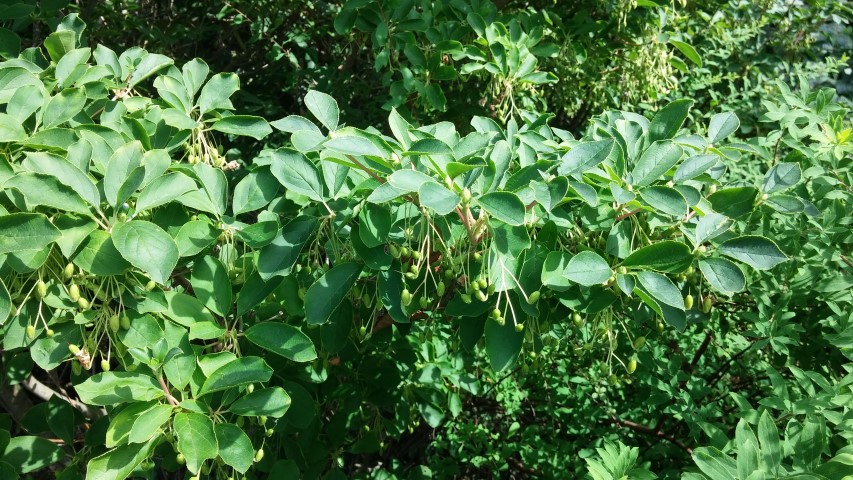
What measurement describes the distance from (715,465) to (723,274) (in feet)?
1.06

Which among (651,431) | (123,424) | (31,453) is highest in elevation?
(123,424)

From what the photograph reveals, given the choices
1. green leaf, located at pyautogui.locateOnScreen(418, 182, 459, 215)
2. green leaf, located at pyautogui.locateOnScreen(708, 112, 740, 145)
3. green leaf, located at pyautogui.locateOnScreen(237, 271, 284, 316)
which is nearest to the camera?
green leaf, located at pyautogui.locateOnScreen(418, 182, 459, 215)

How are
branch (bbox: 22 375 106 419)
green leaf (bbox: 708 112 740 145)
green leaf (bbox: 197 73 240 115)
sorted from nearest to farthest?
1. green leaf (bbox: 708 112 740 145)
2. green leaf (bbox: 197 73 240 115)
3. branch (bbox: 22 375 106 419)

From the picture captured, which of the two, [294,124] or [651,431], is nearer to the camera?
[294,124]

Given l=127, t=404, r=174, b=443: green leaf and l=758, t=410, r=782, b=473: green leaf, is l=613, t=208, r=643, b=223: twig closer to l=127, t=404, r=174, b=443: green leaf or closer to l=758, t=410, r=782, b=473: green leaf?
l=758, t=410, r=782, b=473: green leaf

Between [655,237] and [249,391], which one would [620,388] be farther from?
[249,391]

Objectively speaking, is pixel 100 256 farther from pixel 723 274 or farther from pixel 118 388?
pixel 723 274

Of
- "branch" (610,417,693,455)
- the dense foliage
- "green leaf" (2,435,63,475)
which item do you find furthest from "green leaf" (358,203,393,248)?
"branch" (610,417,693,455)

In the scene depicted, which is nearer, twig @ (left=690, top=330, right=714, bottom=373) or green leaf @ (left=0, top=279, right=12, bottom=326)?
green leaf @ (left=0, top=279, right=12, bottom=326)

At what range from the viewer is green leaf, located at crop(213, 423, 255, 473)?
1.13 metres

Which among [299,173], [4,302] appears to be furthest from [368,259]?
[4,302]

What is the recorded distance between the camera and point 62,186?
1076 millimetres

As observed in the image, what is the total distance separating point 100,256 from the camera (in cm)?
110

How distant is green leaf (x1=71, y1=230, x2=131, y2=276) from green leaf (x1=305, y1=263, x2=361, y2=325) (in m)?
0.27
